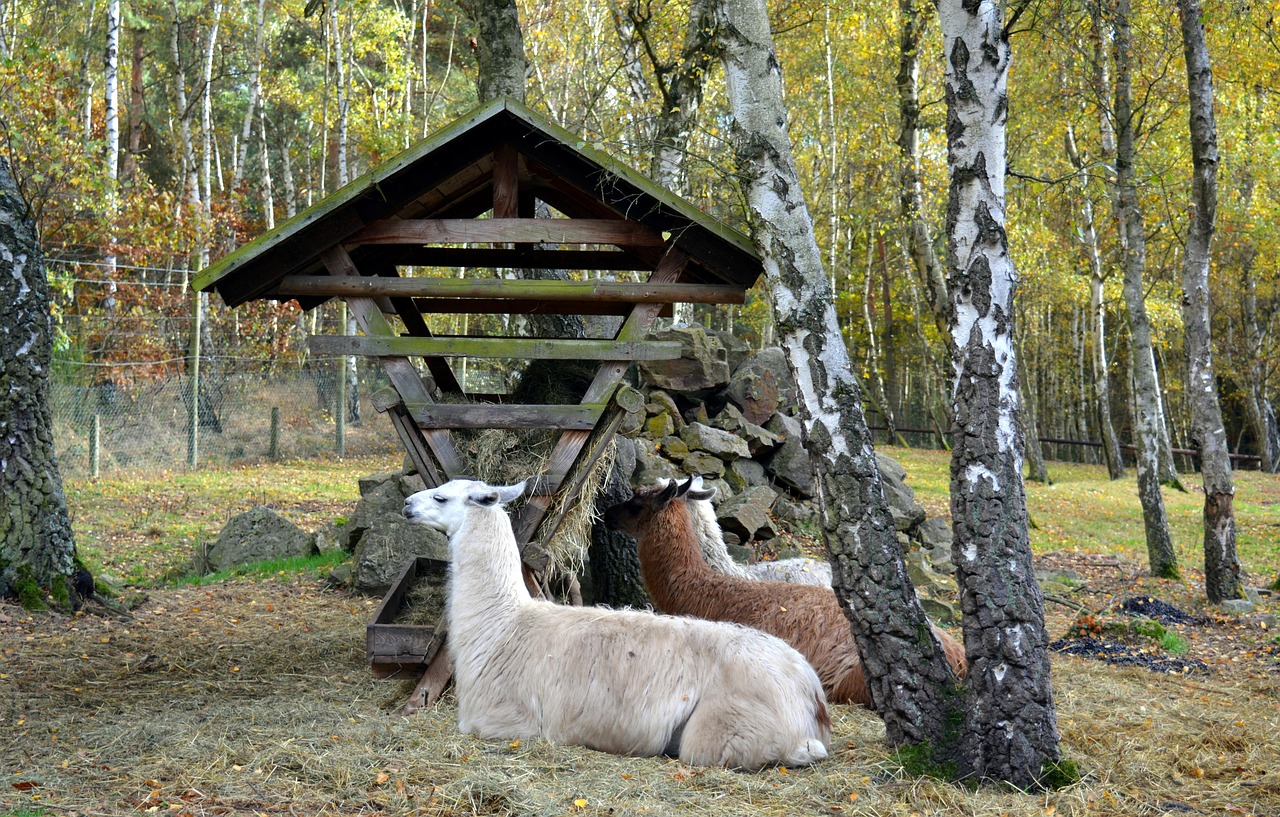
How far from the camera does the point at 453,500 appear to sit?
5.82 meters

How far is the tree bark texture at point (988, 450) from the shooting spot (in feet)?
14.3

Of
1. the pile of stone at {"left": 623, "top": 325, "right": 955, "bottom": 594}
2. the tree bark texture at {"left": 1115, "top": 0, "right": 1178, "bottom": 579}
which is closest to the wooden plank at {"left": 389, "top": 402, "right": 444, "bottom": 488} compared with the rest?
the pile of stone at {"left": 623, "top": 325, "right": 955, "bottom": 594}

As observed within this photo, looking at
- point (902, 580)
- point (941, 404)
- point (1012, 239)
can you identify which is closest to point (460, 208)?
point (902, 580)

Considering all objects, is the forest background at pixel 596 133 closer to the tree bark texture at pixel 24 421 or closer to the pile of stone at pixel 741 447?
the pile of stone at pixel 741 447

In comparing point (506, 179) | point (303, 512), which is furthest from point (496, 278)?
point (303, 512)

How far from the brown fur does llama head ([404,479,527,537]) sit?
1653 mm

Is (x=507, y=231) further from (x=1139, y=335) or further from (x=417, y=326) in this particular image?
(x=1139, y=335)

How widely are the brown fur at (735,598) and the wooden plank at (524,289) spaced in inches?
64.4

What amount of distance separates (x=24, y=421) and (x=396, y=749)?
4953 mm

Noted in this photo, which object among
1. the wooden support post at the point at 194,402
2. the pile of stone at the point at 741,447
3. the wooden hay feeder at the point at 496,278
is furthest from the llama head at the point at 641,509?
the wooden support post at the point at 194,402

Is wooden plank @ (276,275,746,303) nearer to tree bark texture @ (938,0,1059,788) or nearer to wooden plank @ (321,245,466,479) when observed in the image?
wooden plank @ (321,245,466,479)

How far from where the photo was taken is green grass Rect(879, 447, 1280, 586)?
1355 centimetres

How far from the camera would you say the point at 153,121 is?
28.0 m

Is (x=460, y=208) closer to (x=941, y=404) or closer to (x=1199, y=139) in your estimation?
(x=1199, y=139)
